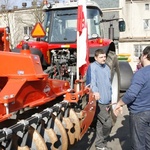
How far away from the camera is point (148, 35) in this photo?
29.5m

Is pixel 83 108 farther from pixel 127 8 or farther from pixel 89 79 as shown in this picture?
pixel 127 8

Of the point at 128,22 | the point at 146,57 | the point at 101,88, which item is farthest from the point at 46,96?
the point at 128,22

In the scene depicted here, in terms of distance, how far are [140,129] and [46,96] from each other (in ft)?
3.89

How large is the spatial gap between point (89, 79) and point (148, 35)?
2639 cm

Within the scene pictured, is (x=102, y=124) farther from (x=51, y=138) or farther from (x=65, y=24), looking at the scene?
(x=65, y=24)

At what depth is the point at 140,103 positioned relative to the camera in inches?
137

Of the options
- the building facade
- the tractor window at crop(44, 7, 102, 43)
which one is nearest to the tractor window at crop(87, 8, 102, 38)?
the tractor window at crop(44, 7, 102, 43)

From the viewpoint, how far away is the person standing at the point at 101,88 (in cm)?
438

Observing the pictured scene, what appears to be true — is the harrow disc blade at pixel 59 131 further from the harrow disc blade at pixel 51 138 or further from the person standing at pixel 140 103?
the person standing at pixel 140 103

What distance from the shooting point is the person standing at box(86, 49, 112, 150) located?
4.38 metres

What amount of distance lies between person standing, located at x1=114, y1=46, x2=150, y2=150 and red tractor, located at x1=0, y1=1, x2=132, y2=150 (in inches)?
23.5

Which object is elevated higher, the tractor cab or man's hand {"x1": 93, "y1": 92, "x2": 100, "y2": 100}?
the tractor cab

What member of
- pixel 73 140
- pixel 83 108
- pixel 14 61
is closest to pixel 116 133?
pixel 83 108

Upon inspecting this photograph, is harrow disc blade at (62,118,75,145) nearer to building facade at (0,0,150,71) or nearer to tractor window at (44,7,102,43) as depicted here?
tractor window at (44,7,102,43)
